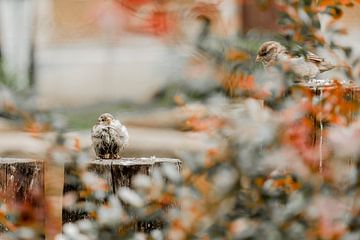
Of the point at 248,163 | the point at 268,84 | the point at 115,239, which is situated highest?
the point at 268,84

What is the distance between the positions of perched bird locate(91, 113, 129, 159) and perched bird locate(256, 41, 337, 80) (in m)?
0.51

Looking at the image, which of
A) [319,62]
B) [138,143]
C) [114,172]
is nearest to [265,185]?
[114,172]

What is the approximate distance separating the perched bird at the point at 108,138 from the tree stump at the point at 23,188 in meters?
0.19

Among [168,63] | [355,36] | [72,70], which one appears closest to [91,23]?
[72,70]

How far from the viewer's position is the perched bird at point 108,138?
3.01 m

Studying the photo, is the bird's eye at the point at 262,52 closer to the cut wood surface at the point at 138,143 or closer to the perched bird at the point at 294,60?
the perched bird at the point at 294,60

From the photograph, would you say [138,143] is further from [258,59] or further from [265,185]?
[265,185]

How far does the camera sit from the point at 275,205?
64.1 inches

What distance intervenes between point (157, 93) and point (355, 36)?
2065 millimetres

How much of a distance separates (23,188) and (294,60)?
924 mm

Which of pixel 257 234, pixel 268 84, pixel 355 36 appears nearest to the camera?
pixel 257 234

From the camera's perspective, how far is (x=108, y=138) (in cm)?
301

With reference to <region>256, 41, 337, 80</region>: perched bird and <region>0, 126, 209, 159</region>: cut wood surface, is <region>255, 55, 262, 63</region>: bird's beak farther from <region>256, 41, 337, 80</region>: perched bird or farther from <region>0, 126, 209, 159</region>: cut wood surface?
<region>0, 126, 209, 159</region>: cut wood surface

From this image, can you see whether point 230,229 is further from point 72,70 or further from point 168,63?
point 72,70
